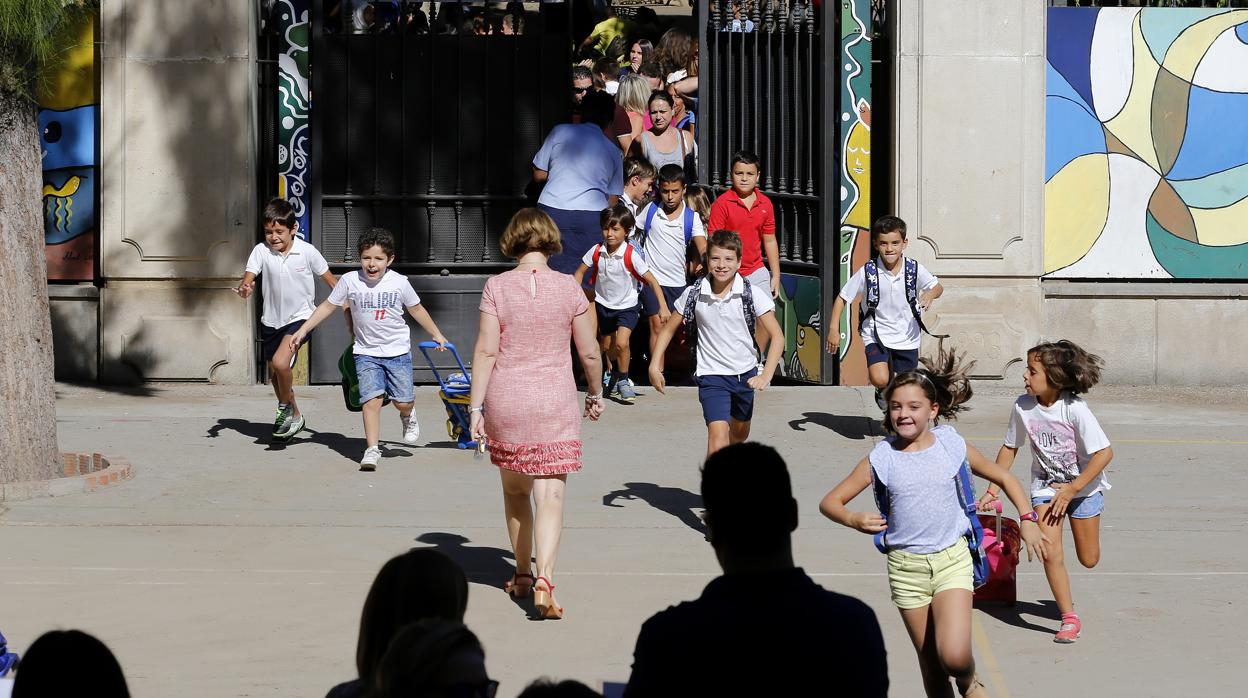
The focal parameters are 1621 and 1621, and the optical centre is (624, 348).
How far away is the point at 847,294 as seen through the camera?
34.1ft

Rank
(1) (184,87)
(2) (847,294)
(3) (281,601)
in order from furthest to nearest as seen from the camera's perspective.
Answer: (1) (184,87) → (2) (847,294) → (3) (281,601)

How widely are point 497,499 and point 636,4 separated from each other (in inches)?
518

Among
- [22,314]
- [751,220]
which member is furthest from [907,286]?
[22,314]

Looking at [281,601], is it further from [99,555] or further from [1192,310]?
[1192,310]

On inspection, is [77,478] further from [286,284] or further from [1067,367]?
[1067,367]

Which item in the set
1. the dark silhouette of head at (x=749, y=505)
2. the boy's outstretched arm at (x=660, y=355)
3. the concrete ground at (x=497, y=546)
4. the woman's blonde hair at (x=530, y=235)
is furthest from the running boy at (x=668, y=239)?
the dark silhouette of head at (x=749, y=505)

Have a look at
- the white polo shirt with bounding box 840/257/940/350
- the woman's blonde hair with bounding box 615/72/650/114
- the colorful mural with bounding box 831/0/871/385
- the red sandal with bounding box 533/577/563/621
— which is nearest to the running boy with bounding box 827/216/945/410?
the white polo shirt with bounding box 840/257/940/350

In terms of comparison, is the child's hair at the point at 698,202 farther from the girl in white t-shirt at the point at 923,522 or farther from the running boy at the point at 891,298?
the girl in white t-shirt at the point at 923,522

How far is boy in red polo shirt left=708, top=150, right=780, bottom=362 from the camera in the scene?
11797 millimetres

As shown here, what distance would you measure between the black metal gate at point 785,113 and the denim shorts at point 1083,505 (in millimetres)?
5702

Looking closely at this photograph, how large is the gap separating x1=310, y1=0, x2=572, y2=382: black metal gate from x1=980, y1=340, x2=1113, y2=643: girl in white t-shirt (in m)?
6.57

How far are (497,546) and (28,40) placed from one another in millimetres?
3844

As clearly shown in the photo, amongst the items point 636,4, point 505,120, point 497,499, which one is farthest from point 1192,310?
point 636,4

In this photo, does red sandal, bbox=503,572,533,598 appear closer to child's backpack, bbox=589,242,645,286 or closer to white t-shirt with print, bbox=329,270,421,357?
white t-shirt with print, bbox=329,270,421,357
